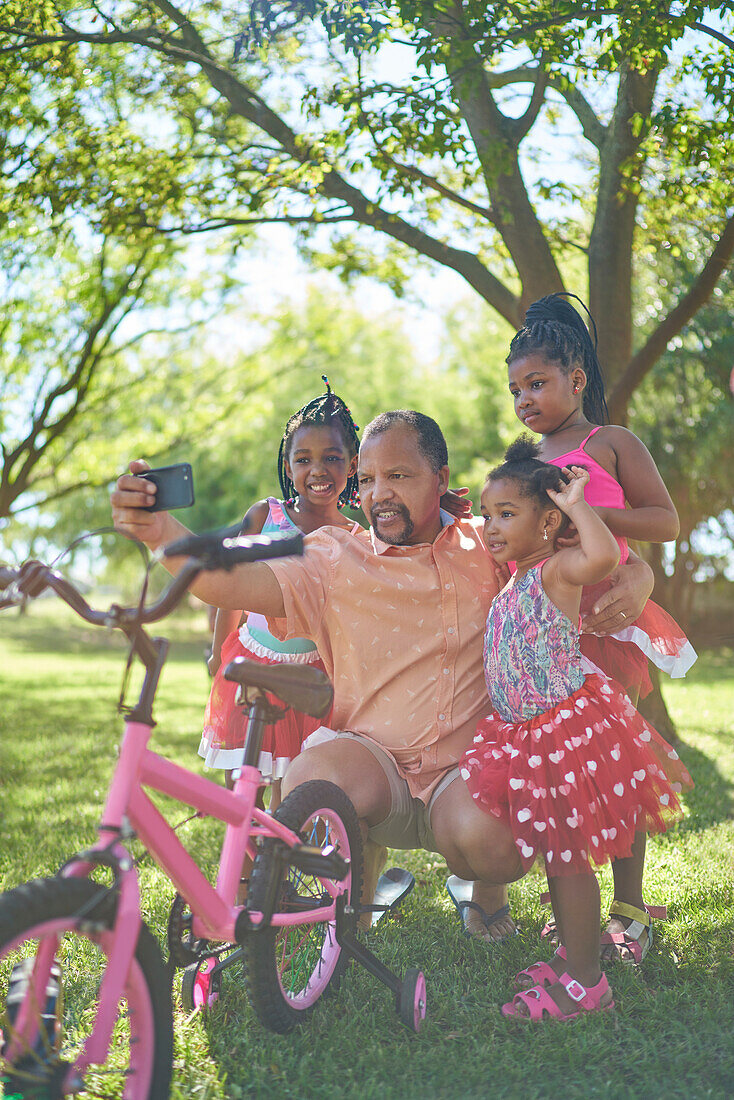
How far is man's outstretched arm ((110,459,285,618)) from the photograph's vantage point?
2.22 meters

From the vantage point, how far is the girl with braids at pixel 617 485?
3.10 metres

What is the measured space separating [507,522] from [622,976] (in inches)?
57.9

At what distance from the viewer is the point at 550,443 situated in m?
3.22

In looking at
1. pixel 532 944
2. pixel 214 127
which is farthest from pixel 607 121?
pixel 532 944

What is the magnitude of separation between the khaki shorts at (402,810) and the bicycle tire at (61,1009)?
43.1 inches

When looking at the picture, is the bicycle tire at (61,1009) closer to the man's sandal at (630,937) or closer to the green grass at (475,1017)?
the green grass at (475,1017)

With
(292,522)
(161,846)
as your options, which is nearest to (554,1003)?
(161,846)

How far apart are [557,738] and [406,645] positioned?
0.59 m

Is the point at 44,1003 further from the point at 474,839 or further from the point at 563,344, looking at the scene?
the point at 563,344

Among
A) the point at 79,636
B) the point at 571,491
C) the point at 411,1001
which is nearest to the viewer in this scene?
the point at 411,1001

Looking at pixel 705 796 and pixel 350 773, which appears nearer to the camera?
pixel 350 773

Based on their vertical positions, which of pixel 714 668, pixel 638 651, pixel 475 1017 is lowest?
pixel 714 668

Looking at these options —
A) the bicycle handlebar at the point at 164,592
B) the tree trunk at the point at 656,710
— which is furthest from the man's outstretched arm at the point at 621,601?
the tree trunk at the point at 656,710

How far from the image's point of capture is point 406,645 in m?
3.03
